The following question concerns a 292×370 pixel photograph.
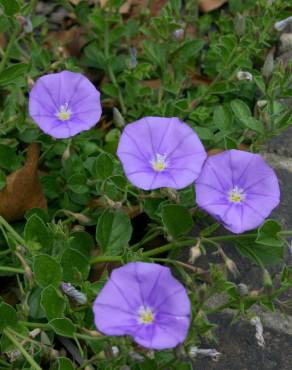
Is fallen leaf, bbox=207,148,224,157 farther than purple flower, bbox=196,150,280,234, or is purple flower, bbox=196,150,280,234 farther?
fallen leaf, bbox=207,148,224,157

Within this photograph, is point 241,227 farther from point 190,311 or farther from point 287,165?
point 287,165

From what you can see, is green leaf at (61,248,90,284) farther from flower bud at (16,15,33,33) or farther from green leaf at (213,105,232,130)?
flower bud at (16,15,33,33)

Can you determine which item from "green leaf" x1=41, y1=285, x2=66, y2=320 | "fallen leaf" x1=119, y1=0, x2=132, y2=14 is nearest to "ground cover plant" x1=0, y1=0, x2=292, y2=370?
"green leaf" x1=41, y1=285, x2=66, y2=320

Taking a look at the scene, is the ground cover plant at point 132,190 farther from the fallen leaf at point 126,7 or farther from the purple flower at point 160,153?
the fallen leaf at point 126,7

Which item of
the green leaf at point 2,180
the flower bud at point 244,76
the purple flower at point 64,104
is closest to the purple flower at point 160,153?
the purple flower at point 64,104

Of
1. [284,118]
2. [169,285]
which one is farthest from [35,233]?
[284,118]

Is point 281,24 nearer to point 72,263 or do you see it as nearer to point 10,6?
point 10,6

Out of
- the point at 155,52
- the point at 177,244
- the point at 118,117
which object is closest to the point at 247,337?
the point at 177,244
